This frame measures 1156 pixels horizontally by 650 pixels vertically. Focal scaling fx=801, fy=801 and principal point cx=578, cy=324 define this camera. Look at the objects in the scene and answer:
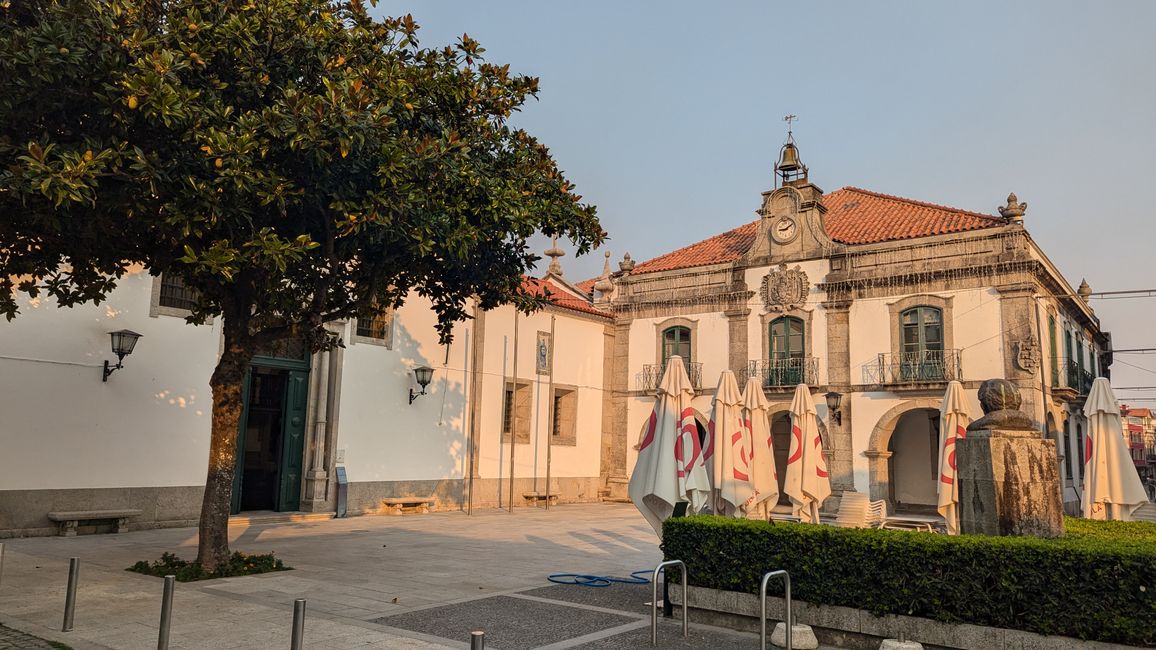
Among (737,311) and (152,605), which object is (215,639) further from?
(737,311)

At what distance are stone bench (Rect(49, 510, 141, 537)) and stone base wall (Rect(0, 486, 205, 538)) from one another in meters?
0.10

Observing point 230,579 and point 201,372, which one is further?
point 201,372

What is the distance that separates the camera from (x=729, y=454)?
10289 millimetres

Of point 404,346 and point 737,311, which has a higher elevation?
point 737,311

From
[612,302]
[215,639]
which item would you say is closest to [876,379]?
[612,302]

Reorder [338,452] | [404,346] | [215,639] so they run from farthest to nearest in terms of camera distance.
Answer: [404,346] < [338,452] < [215,639]

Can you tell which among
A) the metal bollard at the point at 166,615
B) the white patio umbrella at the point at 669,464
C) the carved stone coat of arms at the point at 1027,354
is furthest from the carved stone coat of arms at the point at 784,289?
the metal bollard at the point at 166,615

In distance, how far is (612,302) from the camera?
2662 centimetres

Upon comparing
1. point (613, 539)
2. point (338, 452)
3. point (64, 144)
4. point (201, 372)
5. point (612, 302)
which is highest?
point (612, 302)

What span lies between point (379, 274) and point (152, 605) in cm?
451

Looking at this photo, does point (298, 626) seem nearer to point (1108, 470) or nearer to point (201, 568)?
point (201, 568)

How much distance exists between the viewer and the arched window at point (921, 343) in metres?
20.7

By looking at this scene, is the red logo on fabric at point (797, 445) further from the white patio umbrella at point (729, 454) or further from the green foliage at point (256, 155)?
the green foliage at point (256, 155)

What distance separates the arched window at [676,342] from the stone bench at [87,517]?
1537 cm
